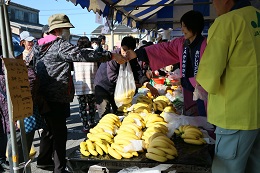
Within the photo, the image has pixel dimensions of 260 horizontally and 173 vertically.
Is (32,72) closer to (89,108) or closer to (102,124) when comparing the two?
(102,124)

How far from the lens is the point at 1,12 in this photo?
1.73 meters

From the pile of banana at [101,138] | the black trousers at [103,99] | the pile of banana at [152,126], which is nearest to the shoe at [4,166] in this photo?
the black trousers at [103,99]

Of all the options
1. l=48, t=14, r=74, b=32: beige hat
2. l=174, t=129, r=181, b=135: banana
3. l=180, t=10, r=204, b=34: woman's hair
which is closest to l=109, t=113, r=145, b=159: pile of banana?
l=174, t=129, r=181, b=135: banana

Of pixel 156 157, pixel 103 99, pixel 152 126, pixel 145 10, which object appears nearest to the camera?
pixel 156 157

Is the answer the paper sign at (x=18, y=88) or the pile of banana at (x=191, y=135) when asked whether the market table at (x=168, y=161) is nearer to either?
the pile of banana at (x=191, y=135)

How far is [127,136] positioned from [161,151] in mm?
453

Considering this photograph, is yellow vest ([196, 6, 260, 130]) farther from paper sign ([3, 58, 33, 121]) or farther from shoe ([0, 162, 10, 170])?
shoe ([0, 162, 10, 170])

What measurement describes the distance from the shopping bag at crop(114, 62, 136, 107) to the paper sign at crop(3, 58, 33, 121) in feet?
7.04

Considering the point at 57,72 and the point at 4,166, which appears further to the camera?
the point at 4,166

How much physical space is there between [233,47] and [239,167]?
85cm

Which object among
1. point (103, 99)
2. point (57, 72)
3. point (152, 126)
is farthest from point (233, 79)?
point (103, 99)

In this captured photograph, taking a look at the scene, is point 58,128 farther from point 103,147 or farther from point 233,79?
point 233,79

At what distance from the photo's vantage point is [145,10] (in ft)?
24.2

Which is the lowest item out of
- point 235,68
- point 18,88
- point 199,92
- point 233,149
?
point 233,149
